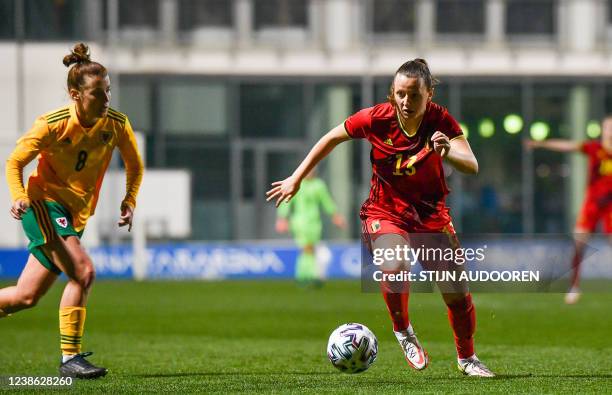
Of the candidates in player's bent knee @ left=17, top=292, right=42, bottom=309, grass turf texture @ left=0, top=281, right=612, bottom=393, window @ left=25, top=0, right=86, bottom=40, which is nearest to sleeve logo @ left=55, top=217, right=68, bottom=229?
player's bent knee @ left=17, top=292, right=42, bottom=309

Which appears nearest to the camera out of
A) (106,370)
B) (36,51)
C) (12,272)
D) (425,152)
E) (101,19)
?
(425,152)

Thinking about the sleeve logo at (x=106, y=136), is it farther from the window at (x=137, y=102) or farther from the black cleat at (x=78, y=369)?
the window at (x=137, y=102)

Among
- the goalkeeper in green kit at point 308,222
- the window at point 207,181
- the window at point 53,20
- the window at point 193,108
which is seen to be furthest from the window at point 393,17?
the goalkeeper in green kit at point 308,222

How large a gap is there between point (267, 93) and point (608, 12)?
8.42 m

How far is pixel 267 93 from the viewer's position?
30.2 m

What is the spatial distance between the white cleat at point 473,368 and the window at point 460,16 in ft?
75.1

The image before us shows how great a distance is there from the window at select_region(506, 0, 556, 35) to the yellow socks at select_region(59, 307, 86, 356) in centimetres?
2374

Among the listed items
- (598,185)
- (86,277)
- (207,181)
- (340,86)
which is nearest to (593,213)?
(598,185)

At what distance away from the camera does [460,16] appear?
99.8 feet

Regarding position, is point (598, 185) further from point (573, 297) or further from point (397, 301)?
point (397, 301)

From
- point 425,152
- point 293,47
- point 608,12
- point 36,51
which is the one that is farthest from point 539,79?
point 425,152

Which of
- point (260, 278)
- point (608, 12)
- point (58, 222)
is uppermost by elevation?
point (608, 12)

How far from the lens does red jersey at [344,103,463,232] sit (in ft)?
25.1

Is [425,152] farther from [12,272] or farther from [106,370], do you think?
[12,272]
